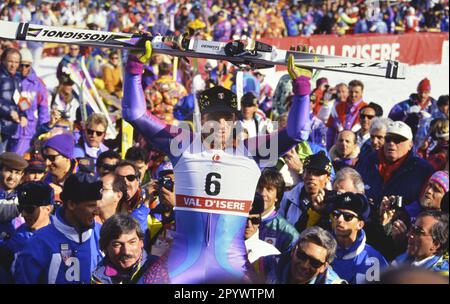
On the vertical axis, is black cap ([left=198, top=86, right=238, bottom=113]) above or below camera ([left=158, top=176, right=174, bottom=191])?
above

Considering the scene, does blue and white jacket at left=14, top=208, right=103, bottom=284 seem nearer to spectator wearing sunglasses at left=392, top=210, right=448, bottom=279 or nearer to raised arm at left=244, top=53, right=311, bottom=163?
raised arm at left=244, top=53, right=311, bottom=163

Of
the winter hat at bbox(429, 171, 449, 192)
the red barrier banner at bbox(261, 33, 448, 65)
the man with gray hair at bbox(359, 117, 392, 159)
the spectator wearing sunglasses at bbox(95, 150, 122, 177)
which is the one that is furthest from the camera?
the red barrier banner at bbox(261, 33, 448, 65)

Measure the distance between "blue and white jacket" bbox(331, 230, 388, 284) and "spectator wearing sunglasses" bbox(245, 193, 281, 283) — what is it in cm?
44

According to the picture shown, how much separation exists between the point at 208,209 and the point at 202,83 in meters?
10.2

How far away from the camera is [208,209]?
559cm

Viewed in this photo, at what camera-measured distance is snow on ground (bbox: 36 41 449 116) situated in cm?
2009

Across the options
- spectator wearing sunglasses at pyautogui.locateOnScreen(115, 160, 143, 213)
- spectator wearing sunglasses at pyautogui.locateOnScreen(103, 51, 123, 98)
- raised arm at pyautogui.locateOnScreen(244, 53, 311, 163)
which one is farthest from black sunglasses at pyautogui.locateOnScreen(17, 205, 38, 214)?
spectator wearing sunglasses at pyautogui.locateOnScreen(103, 51, 123, 98)

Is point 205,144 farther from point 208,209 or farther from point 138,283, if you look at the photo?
point 138,283

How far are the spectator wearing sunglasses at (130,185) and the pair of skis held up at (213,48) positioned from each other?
5.72 ft

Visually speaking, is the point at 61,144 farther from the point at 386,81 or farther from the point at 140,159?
the point at 386,81

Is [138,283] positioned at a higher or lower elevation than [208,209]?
lower

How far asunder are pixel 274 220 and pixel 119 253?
1568 mm

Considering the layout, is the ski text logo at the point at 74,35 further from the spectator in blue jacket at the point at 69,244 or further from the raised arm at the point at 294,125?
the raised arm at the point at 294,125
